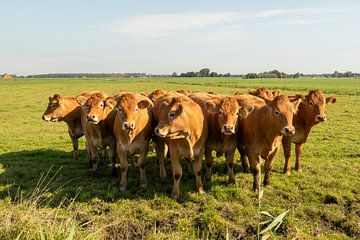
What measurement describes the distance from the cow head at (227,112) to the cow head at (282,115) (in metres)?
0.75

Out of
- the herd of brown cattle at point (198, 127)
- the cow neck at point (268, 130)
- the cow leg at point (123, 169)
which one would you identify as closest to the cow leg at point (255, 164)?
the herd of brown cattle at point (198, 127)

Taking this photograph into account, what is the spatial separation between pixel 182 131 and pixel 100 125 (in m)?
2.67

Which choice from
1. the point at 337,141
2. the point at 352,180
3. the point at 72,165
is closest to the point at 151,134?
the point at 72,165

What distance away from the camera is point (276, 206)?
7.25 metres

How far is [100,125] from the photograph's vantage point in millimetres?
8992

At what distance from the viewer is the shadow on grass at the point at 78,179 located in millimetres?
7816

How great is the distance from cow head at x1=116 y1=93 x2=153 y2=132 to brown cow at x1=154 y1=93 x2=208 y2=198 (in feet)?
1.84

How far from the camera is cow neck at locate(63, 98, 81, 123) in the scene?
1083cm

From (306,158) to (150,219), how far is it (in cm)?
615

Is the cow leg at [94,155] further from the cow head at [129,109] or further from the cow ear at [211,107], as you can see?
the cow ear at [211,107]

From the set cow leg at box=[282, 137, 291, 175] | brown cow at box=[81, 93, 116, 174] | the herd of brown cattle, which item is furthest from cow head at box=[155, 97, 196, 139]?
cow leg at box=[282, 137, 291, 175]

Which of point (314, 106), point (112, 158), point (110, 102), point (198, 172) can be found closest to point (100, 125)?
point (110, 102)

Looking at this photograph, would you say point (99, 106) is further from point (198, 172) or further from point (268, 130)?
point (268, 130)

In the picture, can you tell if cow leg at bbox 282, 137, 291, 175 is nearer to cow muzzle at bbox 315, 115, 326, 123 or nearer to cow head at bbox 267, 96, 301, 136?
cow muzzle at bbox 315, 115, 326, 123
